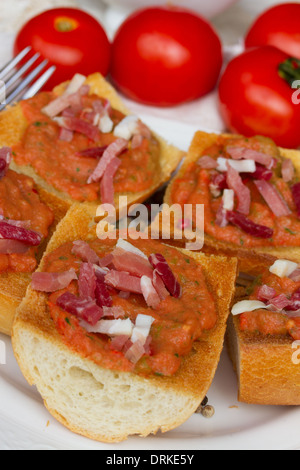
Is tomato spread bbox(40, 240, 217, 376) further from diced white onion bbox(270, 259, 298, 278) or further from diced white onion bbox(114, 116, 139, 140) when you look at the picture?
diced white onion bbox(114, 116, 139, 140)

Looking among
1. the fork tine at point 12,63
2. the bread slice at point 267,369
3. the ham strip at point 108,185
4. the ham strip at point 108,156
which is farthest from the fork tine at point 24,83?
the bread slice at point 267,369

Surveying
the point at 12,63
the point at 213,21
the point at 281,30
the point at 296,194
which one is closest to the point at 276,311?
the point at 296,194

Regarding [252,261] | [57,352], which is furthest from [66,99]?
[57,352]

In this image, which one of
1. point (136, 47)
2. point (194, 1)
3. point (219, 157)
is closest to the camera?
point (219, 157)

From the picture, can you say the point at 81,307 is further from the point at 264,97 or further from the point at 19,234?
the point at 264,97

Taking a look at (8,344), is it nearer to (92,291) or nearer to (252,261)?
(92,291)
